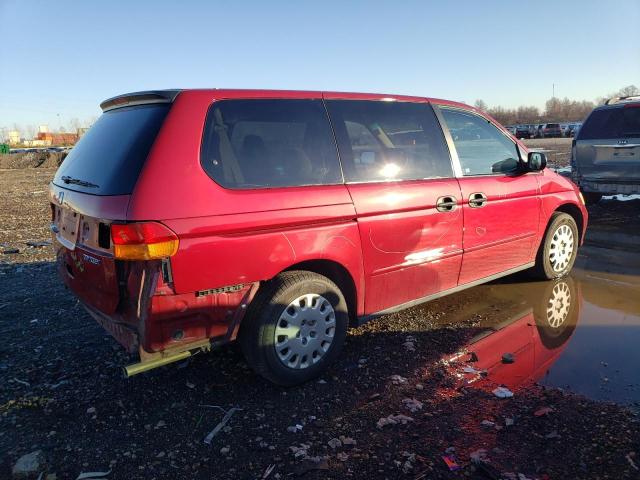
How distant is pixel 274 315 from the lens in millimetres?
3029

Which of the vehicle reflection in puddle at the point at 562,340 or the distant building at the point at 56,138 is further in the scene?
the distant building at the point at 56,138

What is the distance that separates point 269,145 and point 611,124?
7882 mm

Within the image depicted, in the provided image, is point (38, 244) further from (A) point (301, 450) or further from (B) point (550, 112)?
(B) point (550, 112)

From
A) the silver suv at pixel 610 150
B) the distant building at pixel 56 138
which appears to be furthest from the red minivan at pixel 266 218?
the distant building at pixel 56 138

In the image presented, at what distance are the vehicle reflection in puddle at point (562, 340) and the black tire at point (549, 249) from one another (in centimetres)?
11

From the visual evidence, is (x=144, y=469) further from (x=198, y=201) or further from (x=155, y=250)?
(x=198, y=201)

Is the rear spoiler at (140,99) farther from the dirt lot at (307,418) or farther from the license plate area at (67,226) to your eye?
the dirt lot at (307,418)

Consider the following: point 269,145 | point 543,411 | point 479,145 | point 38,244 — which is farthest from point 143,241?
point 38,244

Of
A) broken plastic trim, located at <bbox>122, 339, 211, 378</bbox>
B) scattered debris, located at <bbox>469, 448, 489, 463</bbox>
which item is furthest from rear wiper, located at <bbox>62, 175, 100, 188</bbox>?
scattered debris, located at <bbox>469, 448, 489, 463</bbox>

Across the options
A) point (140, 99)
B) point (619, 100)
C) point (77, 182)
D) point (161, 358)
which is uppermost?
point (619, 100)

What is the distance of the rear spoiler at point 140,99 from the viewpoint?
296 cm

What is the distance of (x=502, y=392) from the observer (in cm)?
308

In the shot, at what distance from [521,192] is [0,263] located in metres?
6.77

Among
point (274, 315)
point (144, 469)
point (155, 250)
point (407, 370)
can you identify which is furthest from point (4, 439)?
point (407, 370)
